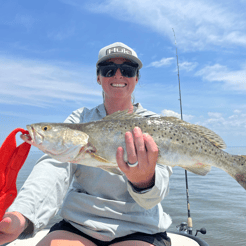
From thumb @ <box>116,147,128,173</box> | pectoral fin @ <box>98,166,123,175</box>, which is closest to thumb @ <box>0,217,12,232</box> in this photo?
pectoral fin @ <box>98,166,123,175</box>

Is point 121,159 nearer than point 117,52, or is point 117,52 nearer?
point 121,159

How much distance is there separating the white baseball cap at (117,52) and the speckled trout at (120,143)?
1.28 m

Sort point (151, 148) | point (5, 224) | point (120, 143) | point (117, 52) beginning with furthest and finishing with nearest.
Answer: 1. point (117, 52)
2. point (120, 143)
3. point (151, 148)
4. point (5, 224)

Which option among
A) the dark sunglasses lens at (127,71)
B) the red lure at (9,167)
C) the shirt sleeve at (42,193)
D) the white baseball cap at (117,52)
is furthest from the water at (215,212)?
the white baseball cap at (117,52)

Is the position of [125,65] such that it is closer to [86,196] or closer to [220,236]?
[86,196]

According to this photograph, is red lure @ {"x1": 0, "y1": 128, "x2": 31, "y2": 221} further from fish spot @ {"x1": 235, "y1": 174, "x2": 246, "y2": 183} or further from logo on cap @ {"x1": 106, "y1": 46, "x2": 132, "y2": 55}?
fish spot @ {"x1": 235, "y1": 174, "x2": 246, "y2": 183}

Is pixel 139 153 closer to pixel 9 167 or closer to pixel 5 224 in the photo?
pixel 9 167

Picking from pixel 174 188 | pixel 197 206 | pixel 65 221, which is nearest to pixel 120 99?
pixel 65 221

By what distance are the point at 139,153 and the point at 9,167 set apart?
1.44 meters

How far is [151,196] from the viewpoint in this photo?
2643mm

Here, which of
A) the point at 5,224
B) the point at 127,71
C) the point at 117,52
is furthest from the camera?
the point at 127,71

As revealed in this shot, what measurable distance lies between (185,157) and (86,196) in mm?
→ 1463

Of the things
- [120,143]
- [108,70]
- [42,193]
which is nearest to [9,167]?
[42,193]

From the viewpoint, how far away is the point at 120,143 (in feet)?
8.55
